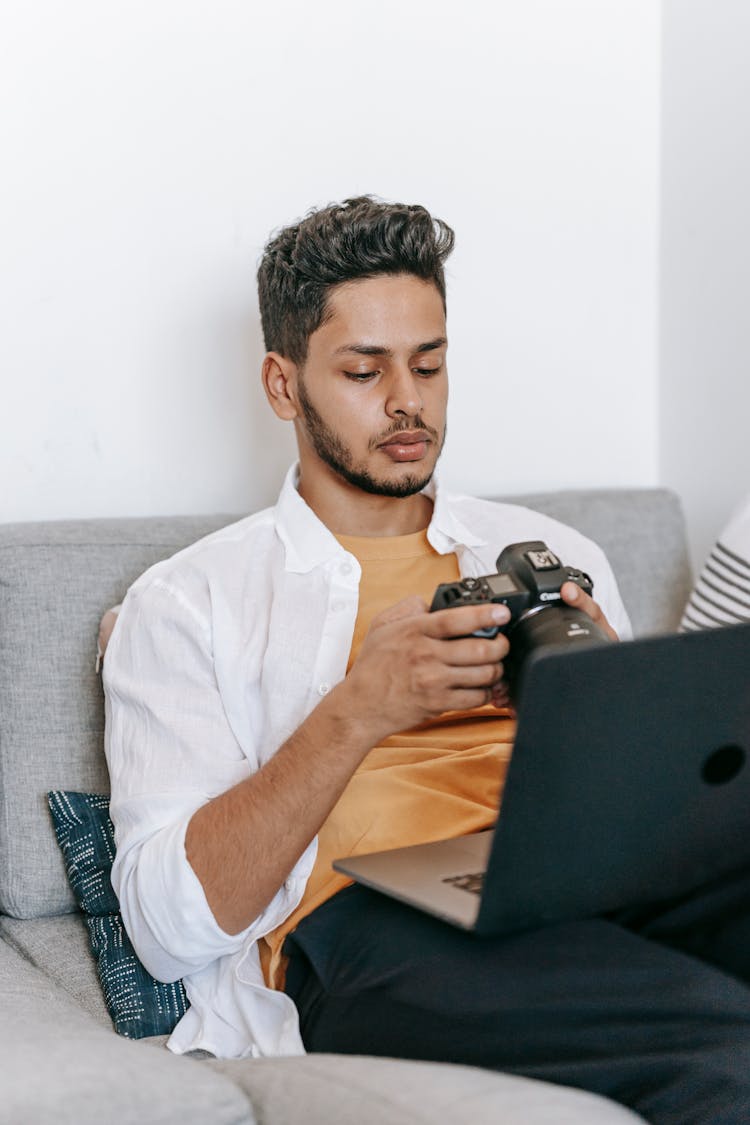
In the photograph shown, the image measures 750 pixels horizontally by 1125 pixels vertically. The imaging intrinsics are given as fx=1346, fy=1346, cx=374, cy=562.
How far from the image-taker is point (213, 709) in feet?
4.42

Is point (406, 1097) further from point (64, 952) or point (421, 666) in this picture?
point (64, 952)

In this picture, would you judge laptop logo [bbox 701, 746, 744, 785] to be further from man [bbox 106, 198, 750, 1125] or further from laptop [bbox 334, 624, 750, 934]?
man [bbox 106, 198, 750, 1125]

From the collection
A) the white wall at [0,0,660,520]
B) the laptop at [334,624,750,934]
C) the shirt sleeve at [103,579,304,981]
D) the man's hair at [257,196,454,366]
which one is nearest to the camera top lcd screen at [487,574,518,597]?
the laptop at [334,624,750,934]

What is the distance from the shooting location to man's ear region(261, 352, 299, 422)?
157 cm

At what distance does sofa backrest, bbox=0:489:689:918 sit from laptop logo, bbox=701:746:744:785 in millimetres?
660

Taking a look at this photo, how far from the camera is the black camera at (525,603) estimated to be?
1043mm

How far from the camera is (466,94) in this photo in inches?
81.1

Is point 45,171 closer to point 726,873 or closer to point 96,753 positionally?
point 96,753

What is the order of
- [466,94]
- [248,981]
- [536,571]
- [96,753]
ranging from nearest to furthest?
[536,571]
[248,981]
[96,753]
[466,94]

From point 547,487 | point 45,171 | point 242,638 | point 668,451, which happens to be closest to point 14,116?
point 45,171

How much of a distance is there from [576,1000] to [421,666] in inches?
11.3

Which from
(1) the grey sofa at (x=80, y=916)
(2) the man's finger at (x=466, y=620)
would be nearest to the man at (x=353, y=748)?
(2) the man's finger at (x=466, y=620)

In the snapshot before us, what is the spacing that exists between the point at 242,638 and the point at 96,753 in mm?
247

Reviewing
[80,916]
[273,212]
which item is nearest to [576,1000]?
[80,916]
